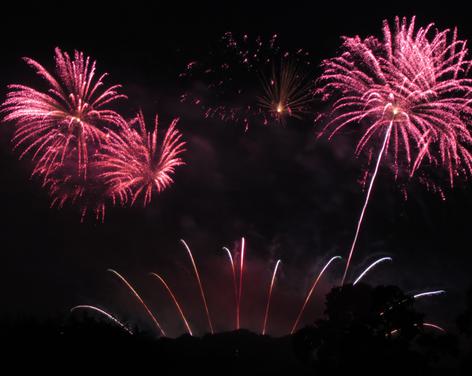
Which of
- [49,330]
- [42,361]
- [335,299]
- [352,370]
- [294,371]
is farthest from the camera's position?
[294,371]

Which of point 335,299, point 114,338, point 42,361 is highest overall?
point 335,299

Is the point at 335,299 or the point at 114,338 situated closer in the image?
the point at 114,338

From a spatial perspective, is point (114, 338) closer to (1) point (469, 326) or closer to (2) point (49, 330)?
(2) point (49, 330)

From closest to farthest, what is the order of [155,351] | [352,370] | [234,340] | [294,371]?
[352,370] < [155,351] < [294,371] < [234,340]

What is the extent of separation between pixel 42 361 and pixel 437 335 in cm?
2524

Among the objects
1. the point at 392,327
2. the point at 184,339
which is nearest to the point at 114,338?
the point at 392,327

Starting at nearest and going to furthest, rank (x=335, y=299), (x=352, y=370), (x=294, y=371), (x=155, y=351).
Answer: (x=352, y=370)
(x=155, y=351)
(x=335, y=299)
(x=294, y=371)

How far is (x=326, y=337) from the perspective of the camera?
39.2m

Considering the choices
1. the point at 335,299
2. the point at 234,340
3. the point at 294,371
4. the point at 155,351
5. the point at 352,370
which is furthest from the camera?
the point at 234,340

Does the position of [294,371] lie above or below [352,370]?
above

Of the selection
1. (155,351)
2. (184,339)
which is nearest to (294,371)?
(184,339)

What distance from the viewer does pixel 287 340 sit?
237 ft

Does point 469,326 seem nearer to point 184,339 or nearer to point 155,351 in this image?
point 155,351

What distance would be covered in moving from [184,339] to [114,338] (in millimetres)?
35215
